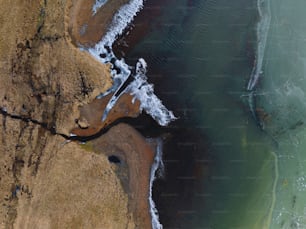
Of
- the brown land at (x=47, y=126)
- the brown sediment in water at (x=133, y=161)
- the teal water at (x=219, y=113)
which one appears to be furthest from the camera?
the teal water at (x=219, y=113)

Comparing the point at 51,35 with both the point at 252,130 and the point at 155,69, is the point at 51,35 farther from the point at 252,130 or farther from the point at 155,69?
the point at 252,130

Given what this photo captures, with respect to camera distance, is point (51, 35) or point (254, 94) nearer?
point (51, 35)

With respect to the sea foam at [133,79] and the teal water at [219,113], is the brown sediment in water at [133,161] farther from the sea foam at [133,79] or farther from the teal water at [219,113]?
the teal water at [219,113]

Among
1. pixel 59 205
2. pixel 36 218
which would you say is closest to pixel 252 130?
pixel 59 205

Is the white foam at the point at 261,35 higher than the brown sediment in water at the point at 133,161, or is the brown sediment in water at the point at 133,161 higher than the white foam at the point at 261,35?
the white foam at the point at 261,35

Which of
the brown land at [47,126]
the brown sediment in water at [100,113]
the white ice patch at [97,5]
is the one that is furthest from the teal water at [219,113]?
the brown land at [47,126]
